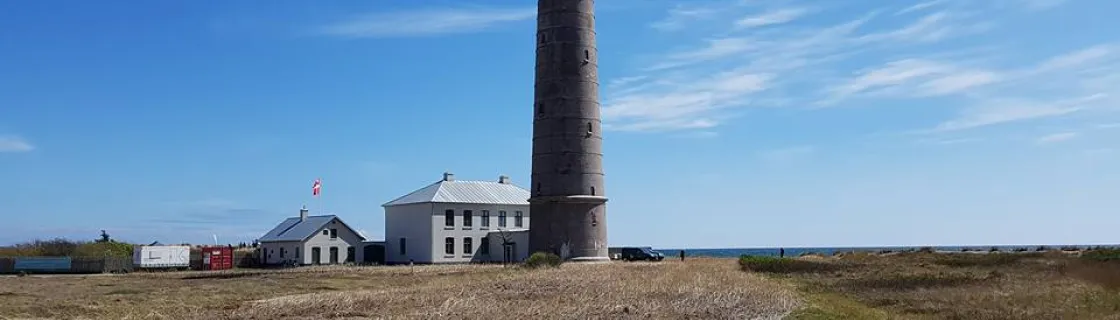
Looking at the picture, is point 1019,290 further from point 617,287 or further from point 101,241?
point 101,241

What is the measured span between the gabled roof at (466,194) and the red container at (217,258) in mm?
10530

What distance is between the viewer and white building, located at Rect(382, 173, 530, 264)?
64062 mm

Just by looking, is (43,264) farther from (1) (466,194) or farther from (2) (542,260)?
(2) (542,260)

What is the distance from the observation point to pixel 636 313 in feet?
67.3

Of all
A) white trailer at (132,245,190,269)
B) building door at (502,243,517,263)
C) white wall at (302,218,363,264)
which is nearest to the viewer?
white trailer at (132,245,190,269)

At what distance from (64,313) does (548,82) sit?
2781 cm

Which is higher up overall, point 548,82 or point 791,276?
point 548,82

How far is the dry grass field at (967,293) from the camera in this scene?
21.8 meters

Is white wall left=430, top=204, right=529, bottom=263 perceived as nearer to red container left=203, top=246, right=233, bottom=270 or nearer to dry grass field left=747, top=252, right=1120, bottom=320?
red container left=203, top=246, right=233, bottom=270

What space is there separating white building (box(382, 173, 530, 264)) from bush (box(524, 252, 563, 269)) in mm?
16764

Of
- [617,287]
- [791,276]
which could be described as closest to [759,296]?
[617,287]

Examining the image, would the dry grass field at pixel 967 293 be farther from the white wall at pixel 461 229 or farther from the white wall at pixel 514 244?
the white wall at pixel 461 229

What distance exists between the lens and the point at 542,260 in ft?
149

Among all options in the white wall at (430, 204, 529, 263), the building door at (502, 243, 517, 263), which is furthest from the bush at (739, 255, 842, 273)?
the white wall at (430, 204, 529, 263)
